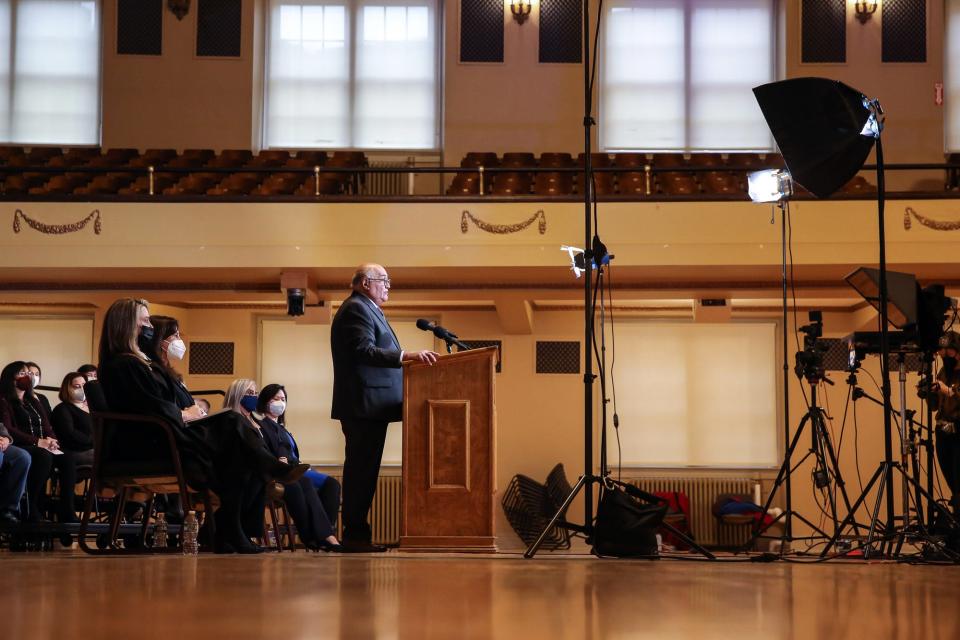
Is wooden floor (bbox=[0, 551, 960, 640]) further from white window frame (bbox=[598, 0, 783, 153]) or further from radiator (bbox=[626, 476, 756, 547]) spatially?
white window frame (bbox=[598, 0, 783, 153])

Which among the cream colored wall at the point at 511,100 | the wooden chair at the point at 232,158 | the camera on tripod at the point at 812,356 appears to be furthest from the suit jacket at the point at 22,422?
the cream colored wall at the point at 511,100

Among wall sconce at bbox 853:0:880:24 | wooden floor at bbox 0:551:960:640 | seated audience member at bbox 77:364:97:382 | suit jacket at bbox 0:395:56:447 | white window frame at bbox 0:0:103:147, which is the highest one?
wall sconce at bbox 853:0:880:24

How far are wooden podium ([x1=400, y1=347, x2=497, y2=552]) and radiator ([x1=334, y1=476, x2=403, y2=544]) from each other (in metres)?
7.15

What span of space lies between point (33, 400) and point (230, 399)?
1.21 meters

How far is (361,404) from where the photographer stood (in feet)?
14.4

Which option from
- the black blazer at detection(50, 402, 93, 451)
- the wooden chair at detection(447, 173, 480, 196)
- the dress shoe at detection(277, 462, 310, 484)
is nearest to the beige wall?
the wooden chair at detection(447, 173, 480, 196)

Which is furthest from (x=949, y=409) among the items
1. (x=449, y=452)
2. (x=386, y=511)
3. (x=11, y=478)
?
(x=386, y=511)

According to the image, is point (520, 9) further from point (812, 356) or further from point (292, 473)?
point (292, 473)

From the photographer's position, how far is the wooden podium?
166 inches

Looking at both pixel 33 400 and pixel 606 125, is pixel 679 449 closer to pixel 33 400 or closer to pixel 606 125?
pixel 606 125

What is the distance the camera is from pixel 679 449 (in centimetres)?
1174

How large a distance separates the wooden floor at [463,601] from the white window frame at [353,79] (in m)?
9.62

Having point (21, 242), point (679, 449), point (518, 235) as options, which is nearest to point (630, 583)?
point (518, 235)

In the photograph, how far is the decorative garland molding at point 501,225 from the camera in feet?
30.7
